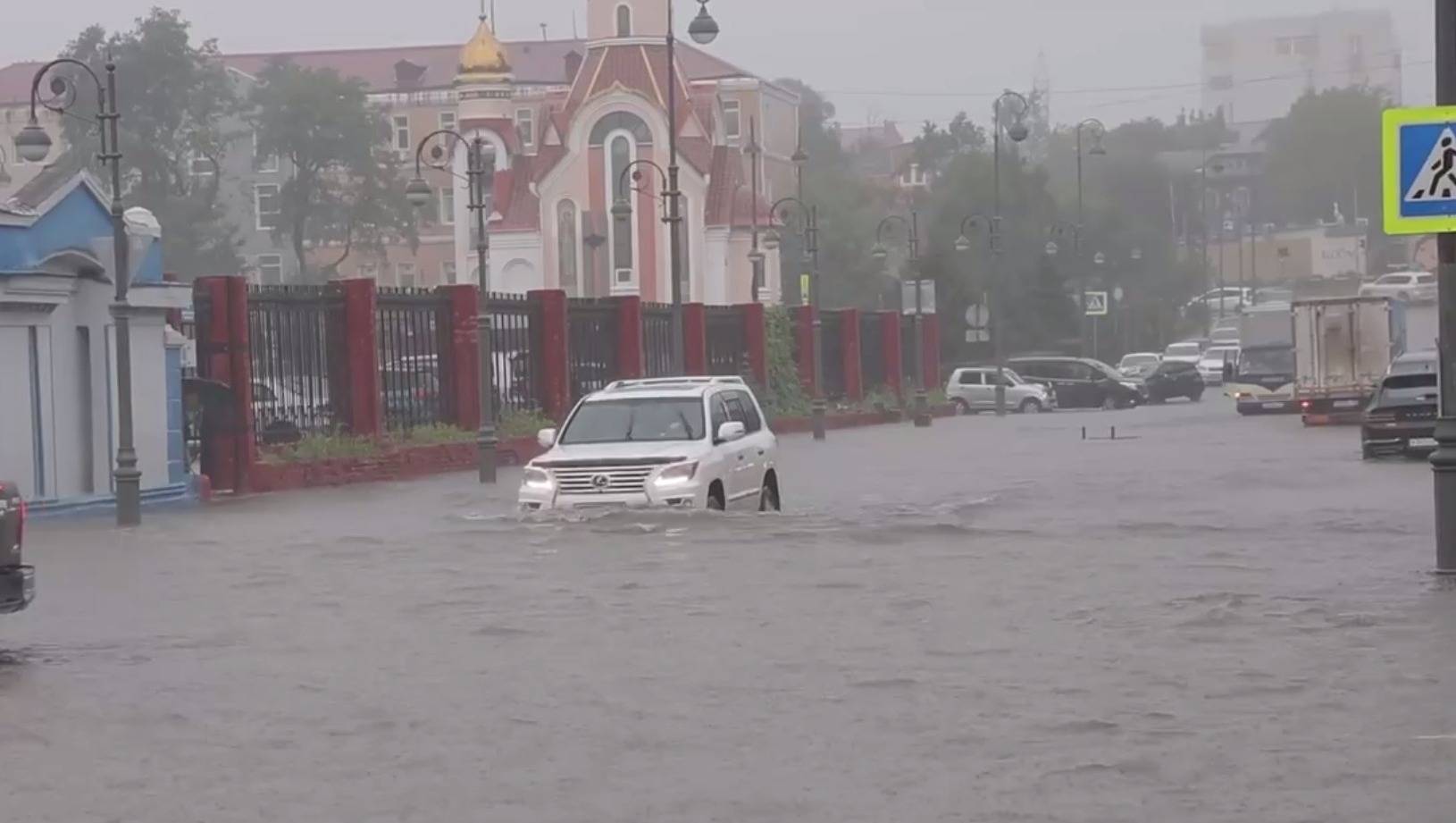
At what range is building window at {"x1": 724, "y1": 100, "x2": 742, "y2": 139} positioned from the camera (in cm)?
11941

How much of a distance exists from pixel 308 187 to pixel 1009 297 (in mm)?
31486

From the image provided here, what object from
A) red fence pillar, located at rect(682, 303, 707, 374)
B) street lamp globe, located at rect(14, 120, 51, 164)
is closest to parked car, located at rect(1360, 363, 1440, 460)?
street lamp globe, located at rect(14, 120, 51, 164)

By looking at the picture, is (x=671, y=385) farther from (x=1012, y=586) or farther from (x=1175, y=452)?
(x=1175, y=452)

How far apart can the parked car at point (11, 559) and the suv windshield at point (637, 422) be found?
36.1ft

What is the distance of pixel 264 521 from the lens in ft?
94.5

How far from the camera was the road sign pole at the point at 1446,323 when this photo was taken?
16.8 meters

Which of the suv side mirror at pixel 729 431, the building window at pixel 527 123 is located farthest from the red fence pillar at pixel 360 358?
the building window at pixel 527 123

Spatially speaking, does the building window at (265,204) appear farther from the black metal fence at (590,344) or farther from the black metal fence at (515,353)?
the black metal fence at (515,353)

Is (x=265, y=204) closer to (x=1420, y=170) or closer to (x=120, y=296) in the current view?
(x=120, y=296)

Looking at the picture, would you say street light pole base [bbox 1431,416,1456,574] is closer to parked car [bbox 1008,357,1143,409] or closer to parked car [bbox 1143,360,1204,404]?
parked car [bbox 1008,357,1143,409]

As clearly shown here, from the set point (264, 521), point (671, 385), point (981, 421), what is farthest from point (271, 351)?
point (981, 421)

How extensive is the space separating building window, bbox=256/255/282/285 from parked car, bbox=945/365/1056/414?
1775 inches

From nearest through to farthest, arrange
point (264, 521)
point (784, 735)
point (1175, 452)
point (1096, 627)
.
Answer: point (784, 735) < point (1096, 627) < point (264, 521) < point (1175, 452)

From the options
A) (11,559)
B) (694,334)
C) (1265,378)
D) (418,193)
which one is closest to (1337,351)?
(1265,378)
